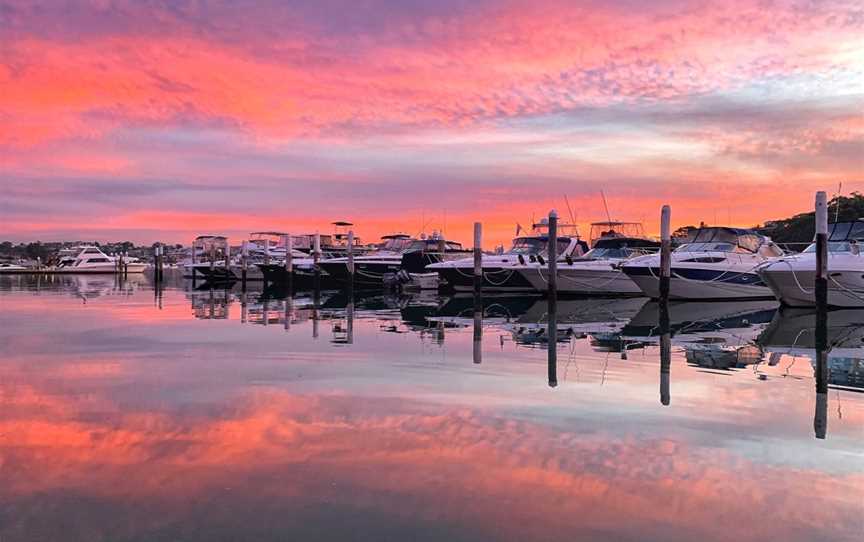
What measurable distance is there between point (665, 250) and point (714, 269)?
127 inches

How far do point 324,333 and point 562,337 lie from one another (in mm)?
4982

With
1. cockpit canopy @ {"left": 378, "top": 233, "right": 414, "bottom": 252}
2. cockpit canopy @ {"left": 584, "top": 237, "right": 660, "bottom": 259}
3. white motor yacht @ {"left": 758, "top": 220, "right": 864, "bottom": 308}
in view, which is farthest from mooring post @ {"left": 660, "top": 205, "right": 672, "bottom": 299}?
cockpit canopy @ {"left": 378, "top": 233, "right": 414, "bottom": 252}

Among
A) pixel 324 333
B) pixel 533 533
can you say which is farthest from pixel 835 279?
pixel 533 533

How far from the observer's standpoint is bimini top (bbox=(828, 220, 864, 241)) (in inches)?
930

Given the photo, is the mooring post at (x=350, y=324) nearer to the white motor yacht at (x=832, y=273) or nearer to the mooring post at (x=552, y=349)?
the mooring post at (x=552, y=349)

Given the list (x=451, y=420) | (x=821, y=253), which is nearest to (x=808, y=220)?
(x=821, y=253)

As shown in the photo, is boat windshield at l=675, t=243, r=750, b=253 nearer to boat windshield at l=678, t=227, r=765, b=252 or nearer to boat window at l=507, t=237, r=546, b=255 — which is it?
boat windshield at l=678, t=227, r=765, b=252

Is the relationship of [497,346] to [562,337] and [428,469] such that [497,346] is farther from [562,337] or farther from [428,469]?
[428,469]

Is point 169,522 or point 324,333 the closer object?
point 169,522

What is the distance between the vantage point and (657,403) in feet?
28.2

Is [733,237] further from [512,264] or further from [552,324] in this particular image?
[552,324]

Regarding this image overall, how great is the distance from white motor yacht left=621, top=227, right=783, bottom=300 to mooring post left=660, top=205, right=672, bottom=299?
102cm

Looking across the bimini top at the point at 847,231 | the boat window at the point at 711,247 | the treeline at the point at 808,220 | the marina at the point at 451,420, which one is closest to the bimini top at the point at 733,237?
the boat window at the point at 711,247

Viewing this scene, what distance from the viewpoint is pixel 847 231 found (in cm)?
2402
